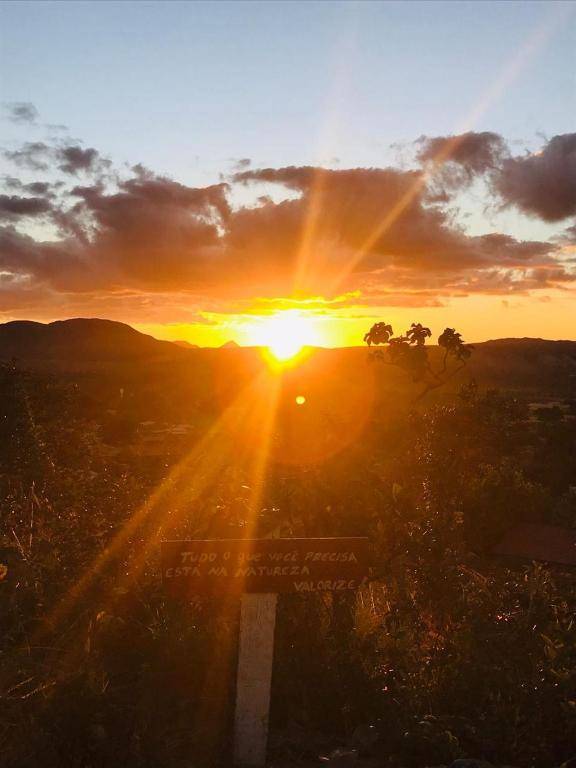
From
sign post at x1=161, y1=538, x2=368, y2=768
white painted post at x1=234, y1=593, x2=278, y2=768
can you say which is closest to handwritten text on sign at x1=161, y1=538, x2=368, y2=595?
sign post at x1=161, y1=538, x2=368, y2=768

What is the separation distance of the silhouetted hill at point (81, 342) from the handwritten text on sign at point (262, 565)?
146 metres

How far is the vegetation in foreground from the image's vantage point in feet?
19.3

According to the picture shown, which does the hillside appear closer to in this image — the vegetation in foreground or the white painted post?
the vegetation in foreground

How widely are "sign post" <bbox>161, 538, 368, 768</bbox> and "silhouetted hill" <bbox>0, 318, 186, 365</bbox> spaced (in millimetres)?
145999

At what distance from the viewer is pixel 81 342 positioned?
171m

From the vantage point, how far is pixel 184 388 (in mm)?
59469

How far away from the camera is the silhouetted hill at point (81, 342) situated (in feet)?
522

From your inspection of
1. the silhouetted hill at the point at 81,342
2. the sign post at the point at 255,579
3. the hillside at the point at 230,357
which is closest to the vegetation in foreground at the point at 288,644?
the sign post at the point at 255,579

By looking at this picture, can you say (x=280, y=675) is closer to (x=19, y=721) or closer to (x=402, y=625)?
(x=402, y=625)

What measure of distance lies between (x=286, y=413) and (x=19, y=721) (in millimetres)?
28708

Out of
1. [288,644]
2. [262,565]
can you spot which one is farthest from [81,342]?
[262,565]

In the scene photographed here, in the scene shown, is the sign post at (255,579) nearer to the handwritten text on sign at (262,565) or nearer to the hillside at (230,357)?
the handwritten text on sign at (262,565)

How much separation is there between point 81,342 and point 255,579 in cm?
17134

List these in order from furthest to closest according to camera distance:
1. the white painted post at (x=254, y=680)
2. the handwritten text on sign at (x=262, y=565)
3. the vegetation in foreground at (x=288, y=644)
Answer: the handwritten text on sign at (x=262, y=565) → the white painted post at (x=254, y=680) → the vegetation in foreground at (x=288, y=644)
